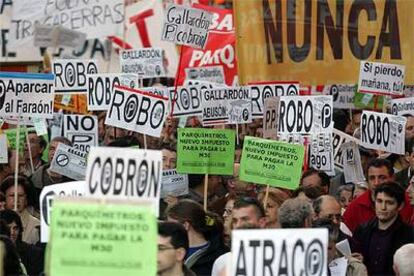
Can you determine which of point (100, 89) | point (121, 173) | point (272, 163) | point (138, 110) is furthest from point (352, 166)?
point (121, 173)

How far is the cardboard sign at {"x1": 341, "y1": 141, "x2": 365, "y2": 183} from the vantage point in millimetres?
12969

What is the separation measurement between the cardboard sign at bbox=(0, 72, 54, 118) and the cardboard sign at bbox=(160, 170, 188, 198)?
1.24 metres

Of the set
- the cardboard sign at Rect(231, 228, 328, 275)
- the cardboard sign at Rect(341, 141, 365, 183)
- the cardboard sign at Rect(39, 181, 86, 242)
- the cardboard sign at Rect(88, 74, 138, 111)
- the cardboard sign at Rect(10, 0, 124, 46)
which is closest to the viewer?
the cardboard sign at Rect(231, 228, 328, 275)

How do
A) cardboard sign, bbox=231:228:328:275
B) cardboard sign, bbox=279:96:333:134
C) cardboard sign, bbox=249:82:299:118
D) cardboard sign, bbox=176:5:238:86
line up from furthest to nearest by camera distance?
cardboard sign, bbox=176:5:238:86 → cardboard sign, bbox=249:82:299:118 → cardboard sign, bbox=279:96:333:134 → cardboard sign, bbox=231:228:328:275

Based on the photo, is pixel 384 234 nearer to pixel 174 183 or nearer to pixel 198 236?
pixel 198 236

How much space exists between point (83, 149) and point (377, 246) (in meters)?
3.78

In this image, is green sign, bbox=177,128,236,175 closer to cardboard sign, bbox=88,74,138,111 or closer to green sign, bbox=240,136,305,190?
green sign, bbox=240,136,305,190

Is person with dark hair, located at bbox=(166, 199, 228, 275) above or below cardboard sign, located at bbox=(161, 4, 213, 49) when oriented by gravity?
below

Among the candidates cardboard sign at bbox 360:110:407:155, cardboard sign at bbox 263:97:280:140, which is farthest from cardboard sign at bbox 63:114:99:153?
cardboard sign at bbox 360:110:407:155

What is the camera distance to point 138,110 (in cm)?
1195

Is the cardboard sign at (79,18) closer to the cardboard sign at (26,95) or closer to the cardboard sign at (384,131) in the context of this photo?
the cardboard sign at (26,95)

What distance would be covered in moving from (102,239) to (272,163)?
176 inches

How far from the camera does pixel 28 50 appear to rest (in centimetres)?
2342

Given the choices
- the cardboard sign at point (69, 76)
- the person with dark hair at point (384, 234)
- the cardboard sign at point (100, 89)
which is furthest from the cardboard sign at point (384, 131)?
the cardboard sign at point (69, 76)
